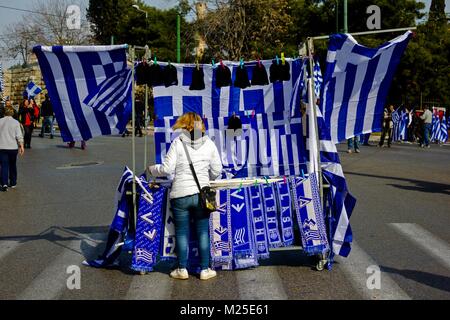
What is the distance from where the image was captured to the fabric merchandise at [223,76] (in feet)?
23.3

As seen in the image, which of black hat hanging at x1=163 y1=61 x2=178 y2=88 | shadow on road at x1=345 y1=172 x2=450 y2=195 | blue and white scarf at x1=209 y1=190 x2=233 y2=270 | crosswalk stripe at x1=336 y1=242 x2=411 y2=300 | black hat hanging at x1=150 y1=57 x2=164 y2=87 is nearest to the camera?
crosswalk stripe at x1=336 y1=242 x2=411 y2=300

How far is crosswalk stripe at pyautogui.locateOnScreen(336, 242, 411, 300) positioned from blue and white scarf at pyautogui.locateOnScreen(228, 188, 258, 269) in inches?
40.9

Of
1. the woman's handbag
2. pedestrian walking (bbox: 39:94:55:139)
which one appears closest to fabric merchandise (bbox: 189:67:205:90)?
the woman's handbag

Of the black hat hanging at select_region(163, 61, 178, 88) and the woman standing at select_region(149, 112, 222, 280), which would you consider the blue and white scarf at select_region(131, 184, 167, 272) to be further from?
the black hat hanging at select_region(163, 61, 178, 88)

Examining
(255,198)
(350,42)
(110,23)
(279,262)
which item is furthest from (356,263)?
(110,23)

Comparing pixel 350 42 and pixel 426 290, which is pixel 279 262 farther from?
pixel 350 42

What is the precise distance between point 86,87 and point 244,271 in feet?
8.83

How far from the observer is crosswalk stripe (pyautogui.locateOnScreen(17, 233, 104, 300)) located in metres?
5.62

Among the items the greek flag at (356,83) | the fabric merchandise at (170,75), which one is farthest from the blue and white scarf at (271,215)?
the fabric merchandise at (170,75)

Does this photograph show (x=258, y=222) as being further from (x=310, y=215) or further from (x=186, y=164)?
(x=186, y=164)

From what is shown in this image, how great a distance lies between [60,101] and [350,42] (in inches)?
129

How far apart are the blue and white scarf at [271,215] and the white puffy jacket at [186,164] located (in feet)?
2.40

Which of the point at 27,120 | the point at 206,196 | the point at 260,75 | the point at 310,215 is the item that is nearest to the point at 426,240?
the point at 310,215

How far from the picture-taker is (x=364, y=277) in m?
6.17
